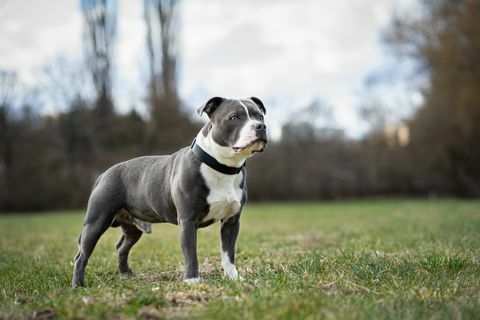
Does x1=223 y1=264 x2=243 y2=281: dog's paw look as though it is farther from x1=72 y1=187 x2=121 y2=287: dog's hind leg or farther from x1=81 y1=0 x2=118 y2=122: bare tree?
x1=81 y1=0 x2=118 y2=122: bare tree

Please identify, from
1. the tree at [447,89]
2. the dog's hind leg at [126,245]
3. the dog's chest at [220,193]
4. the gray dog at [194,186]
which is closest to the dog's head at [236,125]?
the gray dog at [194,186]

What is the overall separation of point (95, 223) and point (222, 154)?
1546 millimetres

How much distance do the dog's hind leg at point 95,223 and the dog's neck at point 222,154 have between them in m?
1.16

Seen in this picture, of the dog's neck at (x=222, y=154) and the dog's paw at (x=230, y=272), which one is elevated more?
the dog's neck at (x=222, y=154)

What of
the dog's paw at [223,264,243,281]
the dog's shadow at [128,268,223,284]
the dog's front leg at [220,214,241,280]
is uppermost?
the dog's front leg at [220,214,241,280]

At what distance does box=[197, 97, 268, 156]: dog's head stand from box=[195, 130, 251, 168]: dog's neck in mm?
28

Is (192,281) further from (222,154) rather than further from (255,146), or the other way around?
(255,146)

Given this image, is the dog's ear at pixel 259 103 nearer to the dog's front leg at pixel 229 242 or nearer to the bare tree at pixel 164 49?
the dog's front leg at pixel 229 242

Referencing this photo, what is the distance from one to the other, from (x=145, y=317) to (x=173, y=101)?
30.5 m

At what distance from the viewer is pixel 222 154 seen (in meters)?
4.43

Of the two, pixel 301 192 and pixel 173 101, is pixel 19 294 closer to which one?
pixel 173 101

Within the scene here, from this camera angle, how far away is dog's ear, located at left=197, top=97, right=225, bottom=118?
457 centimetres

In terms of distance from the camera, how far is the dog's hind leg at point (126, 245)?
5527 mm

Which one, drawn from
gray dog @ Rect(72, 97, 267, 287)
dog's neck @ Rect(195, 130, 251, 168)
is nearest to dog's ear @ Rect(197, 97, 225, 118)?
gray dog @ Rect(72, 97, 267, 287)
